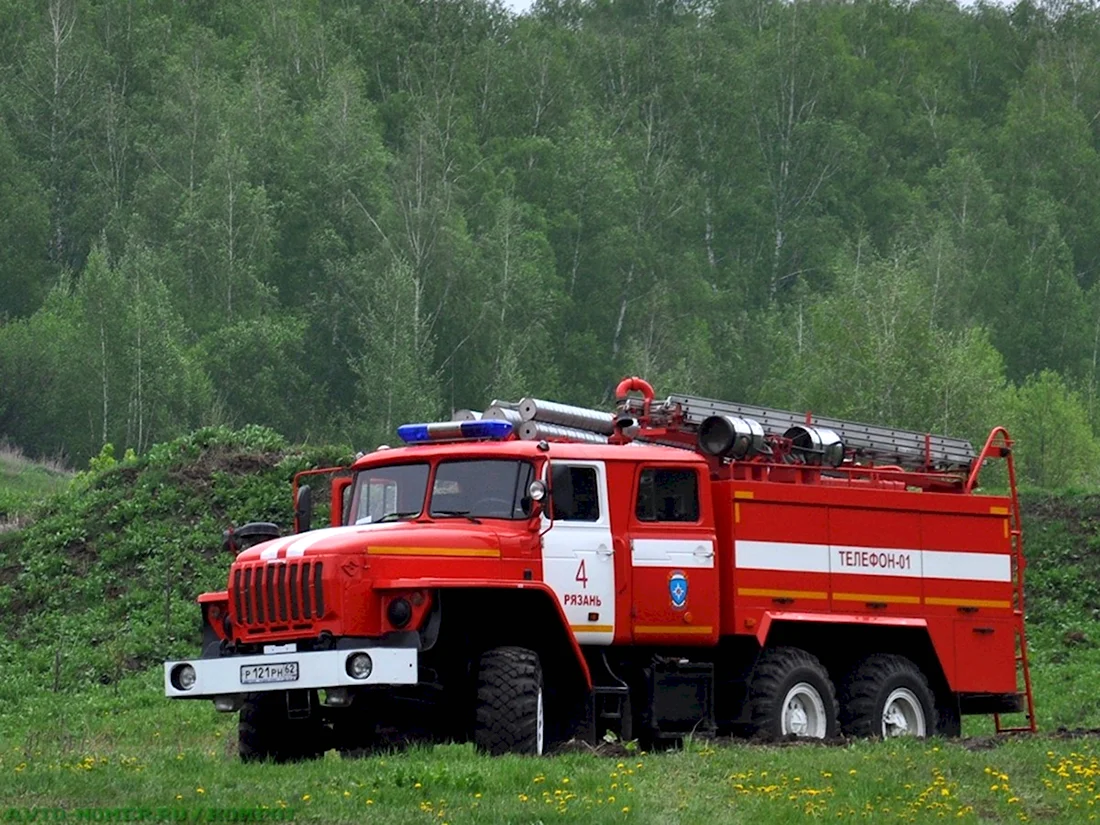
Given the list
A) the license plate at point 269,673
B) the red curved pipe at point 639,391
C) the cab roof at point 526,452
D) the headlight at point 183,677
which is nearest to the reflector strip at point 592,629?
the cab roof at point 526,452

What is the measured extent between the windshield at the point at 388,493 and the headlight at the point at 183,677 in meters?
1.91

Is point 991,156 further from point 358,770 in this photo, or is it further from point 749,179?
point 358,770

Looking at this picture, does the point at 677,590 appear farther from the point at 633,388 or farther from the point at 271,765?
the point at 271,765

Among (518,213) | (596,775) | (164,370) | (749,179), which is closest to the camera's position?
(596,775)

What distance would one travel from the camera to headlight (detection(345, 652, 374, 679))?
15953 mm

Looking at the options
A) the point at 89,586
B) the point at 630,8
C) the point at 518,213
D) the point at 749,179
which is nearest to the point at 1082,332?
the point at 749,179

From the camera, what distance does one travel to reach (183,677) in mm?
17156

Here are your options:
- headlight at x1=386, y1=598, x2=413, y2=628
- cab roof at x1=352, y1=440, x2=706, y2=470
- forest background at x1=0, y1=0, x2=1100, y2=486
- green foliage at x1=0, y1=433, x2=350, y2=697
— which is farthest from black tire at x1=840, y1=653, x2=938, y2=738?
forest background at x1=0, y1=0, x2=1100, y2=486

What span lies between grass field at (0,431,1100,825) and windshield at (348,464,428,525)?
236 centimetres

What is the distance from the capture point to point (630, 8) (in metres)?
100

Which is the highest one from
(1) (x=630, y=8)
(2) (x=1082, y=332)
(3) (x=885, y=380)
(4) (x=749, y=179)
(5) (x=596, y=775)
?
(1) (x=630, y=8)

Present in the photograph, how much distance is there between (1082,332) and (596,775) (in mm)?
69770

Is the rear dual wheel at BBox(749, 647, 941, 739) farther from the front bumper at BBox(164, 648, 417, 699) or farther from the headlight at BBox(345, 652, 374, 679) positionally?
the headlight at BBox(345, 652, 374, 679)

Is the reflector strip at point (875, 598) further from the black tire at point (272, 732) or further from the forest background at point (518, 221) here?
the forest background at point (518, 221)
